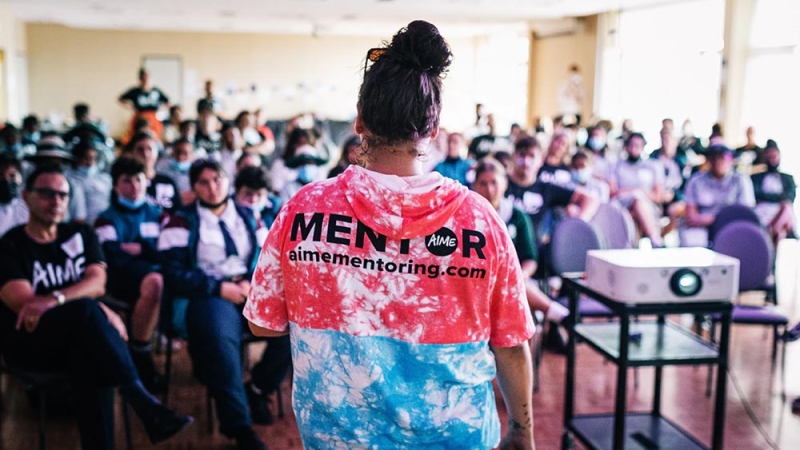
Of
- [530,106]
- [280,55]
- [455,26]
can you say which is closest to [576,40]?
[530,106]

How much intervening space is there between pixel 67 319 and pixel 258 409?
1.01 meters

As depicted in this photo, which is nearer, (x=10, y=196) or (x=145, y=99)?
(x=10, y=196)

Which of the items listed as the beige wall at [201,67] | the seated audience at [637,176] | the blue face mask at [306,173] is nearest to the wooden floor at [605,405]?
the blue face mask at [306,173]

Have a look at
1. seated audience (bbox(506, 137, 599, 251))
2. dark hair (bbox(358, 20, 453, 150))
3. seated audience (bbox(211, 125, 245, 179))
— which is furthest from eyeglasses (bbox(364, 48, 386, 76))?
seated audience (bbox(211, 125, 245, 179))

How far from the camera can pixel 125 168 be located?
405 cm

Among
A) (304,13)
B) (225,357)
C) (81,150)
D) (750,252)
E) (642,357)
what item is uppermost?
(304,13)

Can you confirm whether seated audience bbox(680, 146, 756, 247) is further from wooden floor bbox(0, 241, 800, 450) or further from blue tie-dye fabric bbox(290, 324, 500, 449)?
blue tie-dye fabric bbox(290, 324, 500, 449)

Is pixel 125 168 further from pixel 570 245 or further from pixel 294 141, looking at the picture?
pixel 570 245

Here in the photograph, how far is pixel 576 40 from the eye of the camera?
1365 cm

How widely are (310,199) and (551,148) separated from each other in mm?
5063

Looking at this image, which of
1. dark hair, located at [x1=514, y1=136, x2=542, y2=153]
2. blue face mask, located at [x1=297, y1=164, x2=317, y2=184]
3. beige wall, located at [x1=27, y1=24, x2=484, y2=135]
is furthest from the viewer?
beige wall, located at [x1=27, y1=24, x2=484, y2=135]

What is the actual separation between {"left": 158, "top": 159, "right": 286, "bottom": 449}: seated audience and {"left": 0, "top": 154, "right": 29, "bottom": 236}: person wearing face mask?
1.31 m

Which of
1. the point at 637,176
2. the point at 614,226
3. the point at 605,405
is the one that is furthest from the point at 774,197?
the point at 605,405

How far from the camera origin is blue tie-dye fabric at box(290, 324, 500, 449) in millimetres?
1229
